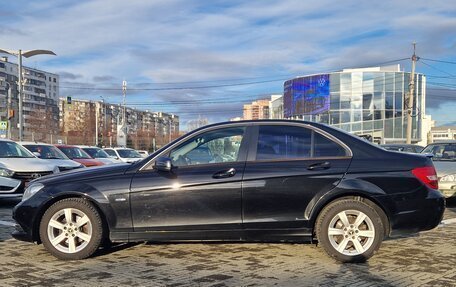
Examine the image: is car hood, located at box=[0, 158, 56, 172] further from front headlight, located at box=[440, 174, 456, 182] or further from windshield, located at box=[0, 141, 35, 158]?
front headlight, located at box=[440, 174, 456, 182]

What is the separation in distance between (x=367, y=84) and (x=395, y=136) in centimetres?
719

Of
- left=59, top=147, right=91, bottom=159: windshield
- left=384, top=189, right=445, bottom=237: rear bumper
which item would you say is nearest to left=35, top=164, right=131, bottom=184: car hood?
left=384, top=189, right=445, bottom=237: rear bumper

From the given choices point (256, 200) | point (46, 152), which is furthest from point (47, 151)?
point (256, 200)

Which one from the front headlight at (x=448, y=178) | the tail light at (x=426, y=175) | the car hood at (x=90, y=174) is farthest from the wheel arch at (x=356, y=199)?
the front headlight at (x=448, y=178)

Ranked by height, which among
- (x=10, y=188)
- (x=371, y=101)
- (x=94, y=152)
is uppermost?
(x=371, y=101)

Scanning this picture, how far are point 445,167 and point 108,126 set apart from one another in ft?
345

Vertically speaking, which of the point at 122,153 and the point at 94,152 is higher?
the point at 94,152

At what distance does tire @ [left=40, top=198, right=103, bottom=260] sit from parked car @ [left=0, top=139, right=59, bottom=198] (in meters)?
5.25

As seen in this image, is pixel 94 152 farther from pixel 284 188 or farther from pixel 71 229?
pixel 284 188

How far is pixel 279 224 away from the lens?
5.69m

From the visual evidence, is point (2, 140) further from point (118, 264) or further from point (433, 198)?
point (433, 198)

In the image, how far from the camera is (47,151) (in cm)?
1462

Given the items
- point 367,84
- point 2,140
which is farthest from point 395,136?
point 2,140

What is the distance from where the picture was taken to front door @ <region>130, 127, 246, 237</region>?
5.70 metres
